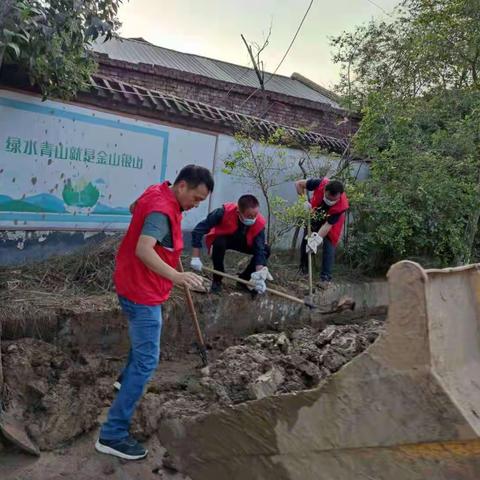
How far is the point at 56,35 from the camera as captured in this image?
4199 mm

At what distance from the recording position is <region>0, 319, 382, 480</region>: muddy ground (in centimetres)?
300

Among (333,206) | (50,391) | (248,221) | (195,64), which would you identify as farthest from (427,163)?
(195,64)

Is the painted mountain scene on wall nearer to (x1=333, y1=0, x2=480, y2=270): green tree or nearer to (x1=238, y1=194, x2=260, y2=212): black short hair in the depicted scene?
(x1=238, y1=194, x2=260, y2=212): black short hair

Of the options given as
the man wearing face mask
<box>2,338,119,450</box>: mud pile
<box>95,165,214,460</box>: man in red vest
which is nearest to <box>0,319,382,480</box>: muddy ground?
<box>2,338,119,450</box>: mud pile

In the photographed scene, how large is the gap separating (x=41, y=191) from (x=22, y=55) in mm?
1613

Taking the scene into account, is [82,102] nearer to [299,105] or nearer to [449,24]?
[449,24]

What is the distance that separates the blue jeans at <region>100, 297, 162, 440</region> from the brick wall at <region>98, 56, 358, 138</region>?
301 inches

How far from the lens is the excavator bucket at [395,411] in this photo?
180 cm

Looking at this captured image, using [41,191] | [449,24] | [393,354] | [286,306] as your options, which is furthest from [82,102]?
[449,24]

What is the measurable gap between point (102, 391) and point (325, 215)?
12.8 feet

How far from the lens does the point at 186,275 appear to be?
288 cm

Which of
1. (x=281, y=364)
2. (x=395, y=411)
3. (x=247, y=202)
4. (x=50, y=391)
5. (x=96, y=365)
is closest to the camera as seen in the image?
(x=395, y=411)

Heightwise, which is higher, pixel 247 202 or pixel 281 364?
pixel 247 202

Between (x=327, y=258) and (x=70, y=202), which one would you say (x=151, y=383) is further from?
(x=327, y=258)
